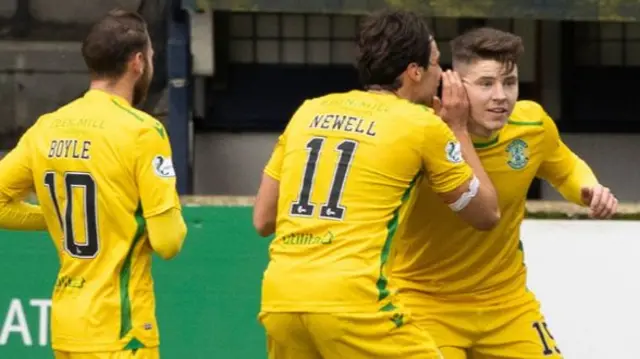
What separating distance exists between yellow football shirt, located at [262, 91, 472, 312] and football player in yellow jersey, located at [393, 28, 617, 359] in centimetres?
71

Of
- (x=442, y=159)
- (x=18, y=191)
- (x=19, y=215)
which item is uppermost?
(x=442, y=159)

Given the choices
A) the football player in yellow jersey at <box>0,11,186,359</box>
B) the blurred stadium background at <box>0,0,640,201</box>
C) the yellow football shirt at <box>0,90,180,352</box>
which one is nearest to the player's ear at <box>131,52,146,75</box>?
the football player in yellow jersey at <box>0,11,186,359</box>

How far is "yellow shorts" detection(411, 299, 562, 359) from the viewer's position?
207 inches

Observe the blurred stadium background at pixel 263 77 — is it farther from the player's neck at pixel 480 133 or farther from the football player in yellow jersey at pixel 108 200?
the football player in yellow jersey at pixel 108 200

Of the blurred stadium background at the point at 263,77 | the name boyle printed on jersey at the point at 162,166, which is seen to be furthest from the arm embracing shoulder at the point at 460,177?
the blurred stadium background at the point at 263,77

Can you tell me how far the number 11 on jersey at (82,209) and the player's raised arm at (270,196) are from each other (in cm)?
54

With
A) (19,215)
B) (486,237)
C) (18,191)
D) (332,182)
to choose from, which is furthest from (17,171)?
(486,237)

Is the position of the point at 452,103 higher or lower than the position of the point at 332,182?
higher

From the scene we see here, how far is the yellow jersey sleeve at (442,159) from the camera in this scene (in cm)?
445

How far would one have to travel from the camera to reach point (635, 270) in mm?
6988

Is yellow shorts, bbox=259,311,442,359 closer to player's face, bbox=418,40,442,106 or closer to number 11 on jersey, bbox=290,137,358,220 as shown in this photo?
number 11 on jersey, bbox=290,137,358,220

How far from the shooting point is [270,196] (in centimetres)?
476

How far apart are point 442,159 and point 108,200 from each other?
1105 millimetres

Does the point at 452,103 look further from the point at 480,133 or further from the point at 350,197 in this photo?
the point at 350,197
